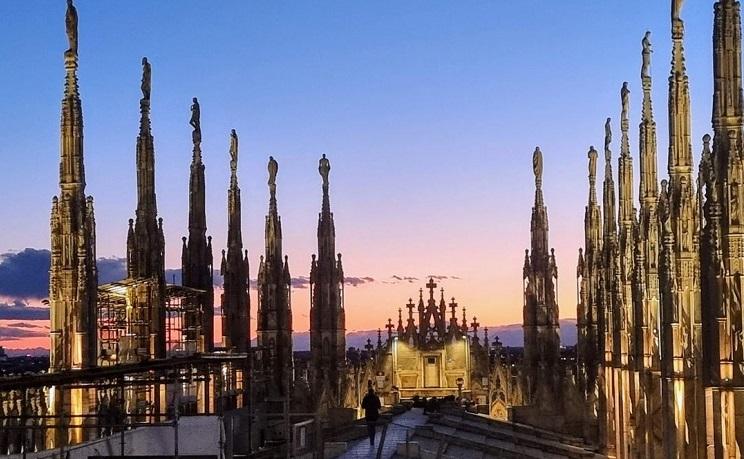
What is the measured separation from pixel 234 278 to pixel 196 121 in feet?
21.1

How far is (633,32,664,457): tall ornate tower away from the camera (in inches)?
1032

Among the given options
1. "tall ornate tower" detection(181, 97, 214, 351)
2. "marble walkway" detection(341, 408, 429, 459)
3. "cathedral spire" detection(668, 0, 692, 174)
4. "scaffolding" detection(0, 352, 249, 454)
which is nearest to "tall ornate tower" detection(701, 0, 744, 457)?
"cathedral spire" detection(668, 0, 692, 174)

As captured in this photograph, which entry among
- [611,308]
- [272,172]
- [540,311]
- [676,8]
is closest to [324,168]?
[272,172]

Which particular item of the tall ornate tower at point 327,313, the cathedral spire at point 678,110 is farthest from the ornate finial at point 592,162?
the cathedral spire at point 678,110

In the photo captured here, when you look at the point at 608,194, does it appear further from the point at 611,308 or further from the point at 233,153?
the point at 233,153

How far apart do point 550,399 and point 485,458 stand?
56.9 feet

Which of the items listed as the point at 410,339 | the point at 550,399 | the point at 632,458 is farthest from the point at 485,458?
the point at 410,339

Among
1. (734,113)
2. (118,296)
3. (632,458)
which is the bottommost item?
(632,458)

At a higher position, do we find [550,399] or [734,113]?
[734,113]

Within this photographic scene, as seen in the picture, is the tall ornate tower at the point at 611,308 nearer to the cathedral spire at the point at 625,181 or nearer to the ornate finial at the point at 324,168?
the cathedral spire at the point at 625,181

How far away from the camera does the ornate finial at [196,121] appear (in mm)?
43469

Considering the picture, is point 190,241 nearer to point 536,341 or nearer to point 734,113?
point 536,341

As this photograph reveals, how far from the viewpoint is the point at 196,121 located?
143 ft

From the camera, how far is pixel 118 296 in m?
33.9
